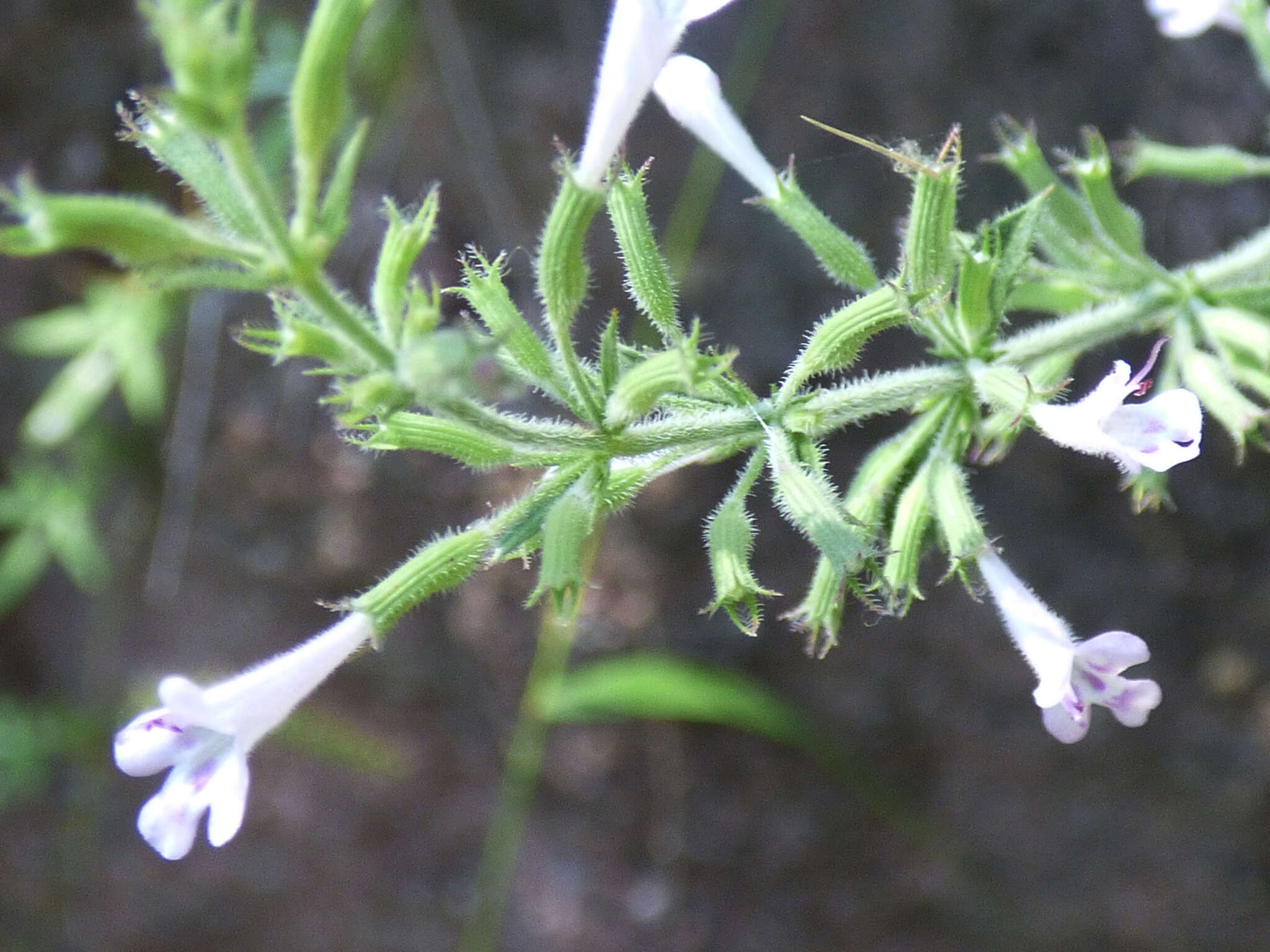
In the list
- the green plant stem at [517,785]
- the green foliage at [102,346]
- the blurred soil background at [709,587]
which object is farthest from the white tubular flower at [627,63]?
the green foliage at [102,346]

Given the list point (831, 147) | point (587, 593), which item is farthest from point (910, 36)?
point (587, 593)

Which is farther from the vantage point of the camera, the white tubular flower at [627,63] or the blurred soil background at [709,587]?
the blurred soil background at [709,587]

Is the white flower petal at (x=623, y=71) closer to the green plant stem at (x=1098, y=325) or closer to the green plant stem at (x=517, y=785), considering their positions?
the green plant stem at (x=1098, y=325)

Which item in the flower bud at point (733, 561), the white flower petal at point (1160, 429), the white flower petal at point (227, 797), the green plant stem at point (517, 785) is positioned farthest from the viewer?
the green plant stem at point (517, 785)

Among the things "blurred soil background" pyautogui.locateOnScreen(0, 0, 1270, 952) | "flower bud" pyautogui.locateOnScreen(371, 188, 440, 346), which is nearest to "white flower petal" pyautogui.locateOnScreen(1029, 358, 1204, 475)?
"flower bud" pyautogui.locateOnScreen(371, 188, 440, 346)

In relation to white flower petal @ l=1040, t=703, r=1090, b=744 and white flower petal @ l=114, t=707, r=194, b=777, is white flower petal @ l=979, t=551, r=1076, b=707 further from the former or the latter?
white flower petal @ l=114, t=707, r=194, b=777

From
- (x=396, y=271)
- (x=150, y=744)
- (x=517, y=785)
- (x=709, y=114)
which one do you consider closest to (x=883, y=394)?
→ (x=709, y=114)

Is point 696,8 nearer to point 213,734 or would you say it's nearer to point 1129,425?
point 1129,425

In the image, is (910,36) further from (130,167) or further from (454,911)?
(454,911)
